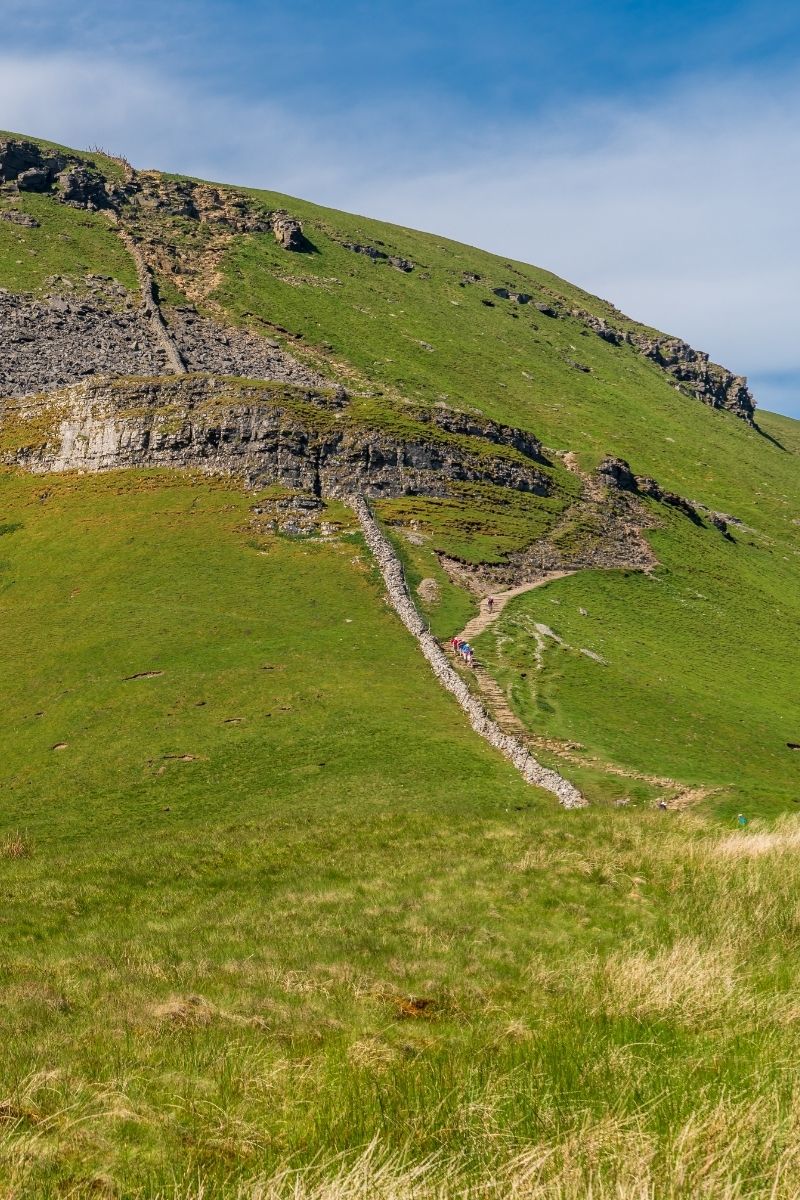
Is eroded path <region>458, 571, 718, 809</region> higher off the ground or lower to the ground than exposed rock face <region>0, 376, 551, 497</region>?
lower

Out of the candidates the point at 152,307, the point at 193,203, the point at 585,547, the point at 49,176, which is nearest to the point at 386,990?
the point at 585,547

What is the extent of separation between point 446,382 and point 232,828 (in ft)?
390

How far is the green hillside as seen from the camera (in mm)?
5508

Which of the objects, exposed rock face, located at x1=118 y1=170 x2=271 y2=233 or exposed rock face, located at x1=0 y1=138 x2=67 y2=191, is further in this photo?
exposed rock face, located at x1=118 y1=170 x2=271 y2=233

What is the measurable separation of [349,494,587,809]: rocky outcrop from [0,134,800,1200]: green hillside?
3.20 feet

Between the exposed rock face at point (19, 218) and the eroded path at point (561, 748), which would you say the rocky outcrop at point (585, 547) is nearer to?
the eroded path at point (561, 748)

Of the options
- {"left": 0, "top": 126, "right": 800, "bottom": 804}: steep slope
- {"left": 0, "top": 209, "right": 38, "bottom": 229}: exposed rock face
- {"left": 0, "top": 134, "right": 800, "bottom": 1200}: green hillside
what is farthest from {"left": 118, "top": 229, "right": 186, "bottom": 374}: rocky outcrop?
{"left": 0, "top": 209, "right": 38, "bottom": 229}: exposed rock face

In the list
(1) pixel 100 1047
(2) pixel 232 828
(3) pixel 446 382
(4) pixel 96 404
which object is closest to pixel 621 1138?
(1) pixel 100 1047

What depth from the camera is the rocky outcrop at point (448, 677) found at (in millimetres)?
32469

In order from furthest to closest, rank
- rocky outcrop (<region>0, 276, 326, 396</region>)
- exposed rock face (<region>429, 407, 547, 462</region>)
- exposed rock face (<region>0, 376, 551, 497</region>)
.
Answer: rocky outcrop (<region>0, 276, 326, 396</region>), exposed rock face (<region>429, 407, 547, 462</region>), exposed rock face (<region>0, 376, 551, 497</region>)

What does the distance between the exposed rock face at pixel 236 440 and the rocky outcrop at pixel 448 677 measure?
540cm

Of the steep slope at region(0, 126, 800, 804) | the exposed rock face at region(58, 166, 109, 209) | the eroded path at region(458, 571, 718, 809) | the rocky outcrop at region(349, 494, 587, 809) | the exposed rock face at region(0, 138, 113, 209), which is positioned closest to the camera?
the rocky outcrop at region(349, 494, 587, 809)

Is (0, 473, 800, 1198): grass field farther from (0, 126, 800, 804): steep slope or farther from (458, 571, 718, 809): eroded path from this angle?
(0, 126, 800, 804): steep slope

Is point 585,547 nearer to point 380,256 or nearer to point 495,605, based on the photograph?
point 495,605
